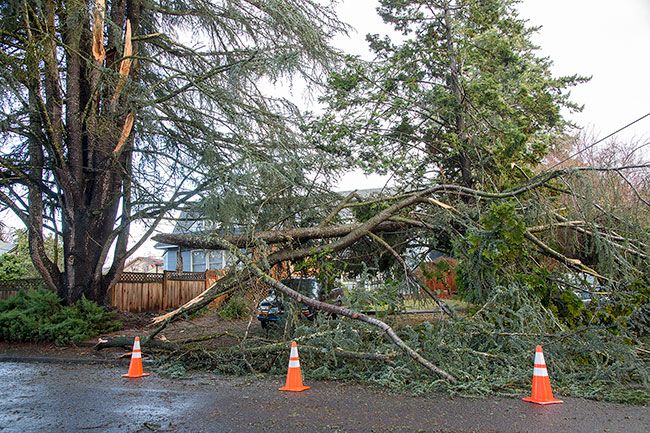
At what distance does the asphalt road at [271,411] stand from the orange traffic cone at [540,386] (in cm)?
13

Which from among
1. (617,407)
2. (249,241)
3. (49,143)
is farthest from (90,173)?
(617,407)

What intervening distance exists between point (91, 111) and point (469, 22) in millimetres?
8898

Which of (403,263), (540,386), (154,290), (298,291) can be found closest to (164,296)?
(154,290)

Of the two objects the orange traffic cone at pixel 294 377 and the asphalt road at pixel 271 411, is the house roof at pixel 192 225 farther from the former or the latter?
the orange traffic cone at pixel 294 377

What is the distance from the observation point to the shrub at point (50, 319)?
10562mm

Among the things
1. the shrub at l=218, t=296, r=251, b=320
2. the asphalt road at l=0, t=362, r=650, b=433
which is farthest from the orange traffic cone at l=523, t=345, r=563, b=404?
the shrub at l=218, t=296, r=251, b=320

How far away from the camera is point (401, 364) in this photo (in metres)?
6.80

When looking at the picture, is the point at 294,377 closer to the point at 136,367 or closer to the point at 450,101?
the point at 136,367

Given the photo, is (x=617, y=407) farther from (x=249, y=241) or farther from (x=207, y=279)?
(x=207, y=279)

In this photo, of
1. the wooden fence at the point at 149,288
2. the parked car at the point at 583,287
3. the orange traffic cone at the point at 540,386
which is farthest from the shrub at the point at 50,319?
the parked car at the point at 583,287

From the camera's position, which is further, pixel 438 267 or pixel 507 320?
pixel 438 267

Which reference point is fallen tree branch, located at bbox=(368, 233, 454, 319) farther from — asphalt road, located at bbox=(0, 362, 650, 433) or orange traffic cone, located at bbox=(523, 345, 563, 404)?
orange traffic cone, located at bbox=(523, 345, 563, 404)

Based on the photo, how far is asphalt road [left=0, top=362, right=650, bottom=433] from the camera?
484cm

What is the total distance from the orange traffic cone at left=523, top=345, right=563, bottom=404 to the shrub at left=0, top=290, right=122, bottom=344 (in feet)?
29.1
